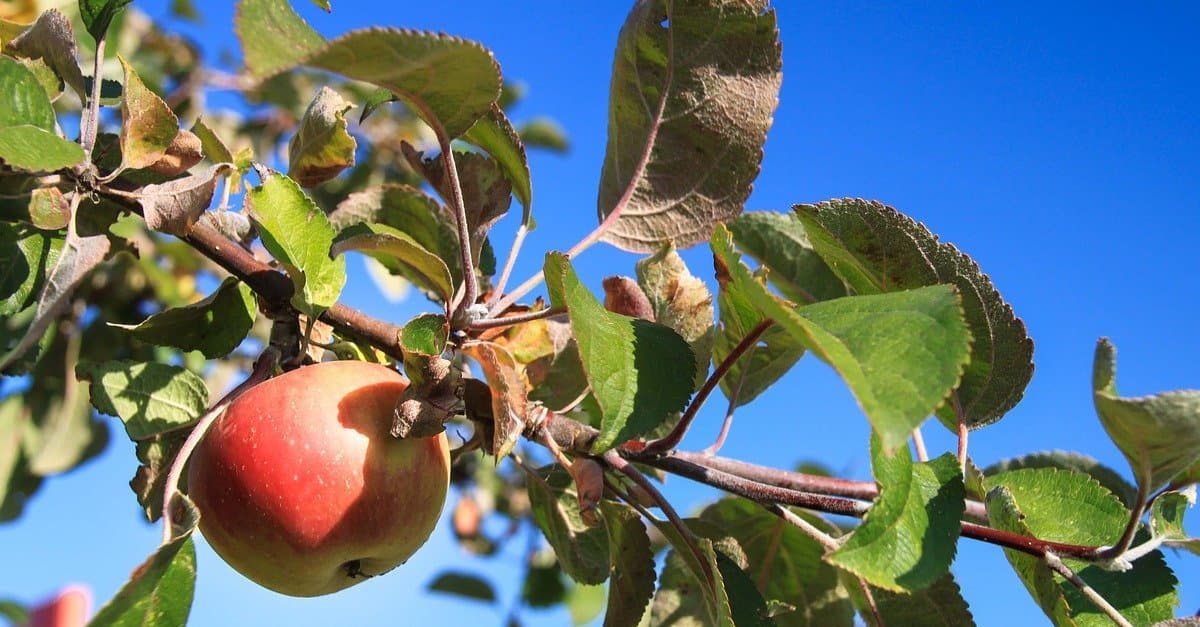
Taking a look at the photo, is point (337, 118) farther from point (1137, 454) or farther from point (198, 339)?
point (1137, 454)

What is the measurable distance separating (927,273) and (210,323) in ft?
2.44

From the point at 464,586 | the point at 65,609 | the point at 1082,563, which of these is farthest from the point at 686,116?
the point at 464,586

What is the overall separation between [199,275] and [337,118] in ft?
5.66

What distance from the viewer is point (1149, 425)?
78 cm

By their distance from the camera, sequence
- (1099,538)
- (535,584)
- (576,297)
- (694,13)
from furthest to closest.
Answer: (535,584), (694,13), (1099,538), (576,297)

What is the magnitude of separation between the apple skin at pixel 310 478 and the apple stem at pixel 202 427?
0.02m

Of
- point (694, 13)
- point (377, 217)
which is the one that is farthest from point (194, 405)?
point (694, 13)

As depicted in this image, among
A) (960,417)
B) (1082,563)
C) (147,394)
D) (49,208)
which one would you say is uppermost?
(960,417)

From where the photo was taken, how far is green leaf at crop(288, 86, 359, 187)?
1.09 m

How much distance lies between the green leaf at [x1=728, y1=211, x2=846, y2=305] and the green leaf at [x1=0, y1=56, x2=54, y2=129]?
778 millimetres

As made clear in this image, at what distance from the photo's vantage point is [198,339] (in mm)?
1066

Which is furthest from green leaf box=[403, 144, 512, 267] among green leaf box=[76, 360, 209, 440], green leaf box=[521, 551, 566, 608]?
green leaf box=[521, 551, 566, 608]

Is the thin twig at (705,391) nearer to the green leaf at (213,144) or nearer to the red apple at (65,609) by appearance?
the green leaf at (213,144)

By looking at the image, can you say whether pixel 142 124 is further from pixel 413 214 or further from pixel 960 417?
pixel 960 417
